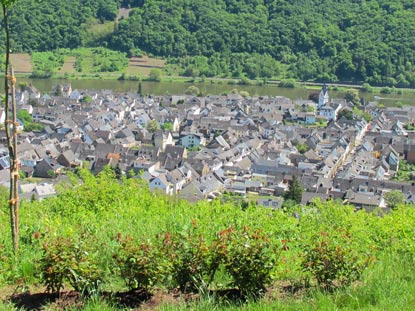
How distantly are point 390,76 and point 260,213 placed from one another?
56.0 m

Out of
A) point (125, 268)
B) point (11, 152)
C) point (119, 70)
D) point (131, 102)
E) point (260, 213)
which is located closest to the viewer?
point (125, 268)

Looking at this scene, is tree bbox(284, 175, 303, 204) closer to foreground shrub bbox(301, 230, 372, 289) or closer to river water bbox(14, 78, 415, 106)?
foreground shrub bbox(301, 230, 372, 289)

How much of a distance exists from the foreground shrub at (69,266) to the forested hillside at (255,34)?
57.1 meters

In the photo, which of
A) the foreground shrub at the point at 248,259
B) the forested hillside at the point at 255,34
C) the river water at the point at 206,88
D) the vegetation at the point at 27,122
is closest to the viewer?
the foreground shrub at the point at 248,259

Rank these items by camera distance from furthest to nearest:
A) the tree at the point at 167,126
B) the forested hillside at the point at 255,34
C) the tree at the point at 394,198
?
the forested hillside at the point at 255,34 → the tree at the point at 167,126 → the tree at the point at 394,198

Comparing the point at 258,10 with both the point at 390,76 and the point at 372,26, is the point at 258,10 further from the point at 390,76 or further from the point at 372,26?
the point at 390,76

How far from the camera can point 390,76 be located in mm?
58125

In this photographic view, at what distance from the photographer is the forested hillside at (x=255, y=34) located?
61281 mm

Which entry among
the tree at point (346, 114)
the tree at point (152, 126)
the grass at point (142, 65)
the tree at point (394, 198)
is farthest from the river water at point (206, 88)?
the tree at point (394, 198)

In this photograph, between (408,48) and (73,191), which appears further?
(408,48)

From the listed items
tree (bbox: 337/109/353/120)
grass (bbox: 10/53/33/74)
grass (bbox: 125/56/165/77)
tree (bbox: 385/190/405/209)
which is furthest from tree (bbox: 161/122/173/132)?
grass (bbox: 10/53/33/74)

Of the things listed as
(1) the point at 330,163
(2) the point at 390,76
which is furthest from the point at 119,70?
(1) the point at 330,163

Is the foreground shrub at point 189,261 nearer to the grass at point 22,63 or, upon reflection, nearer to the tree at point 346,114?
the tree at point 346,114

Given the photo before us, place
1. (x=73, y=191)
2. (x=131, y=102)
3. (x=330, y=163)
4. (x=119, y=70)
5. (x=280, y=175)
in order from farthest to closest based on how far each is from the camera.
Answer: (x=119, y=70), (x=131, y=102), (x=330, y=163), (x=280, y=175), (x=73, y=191)
